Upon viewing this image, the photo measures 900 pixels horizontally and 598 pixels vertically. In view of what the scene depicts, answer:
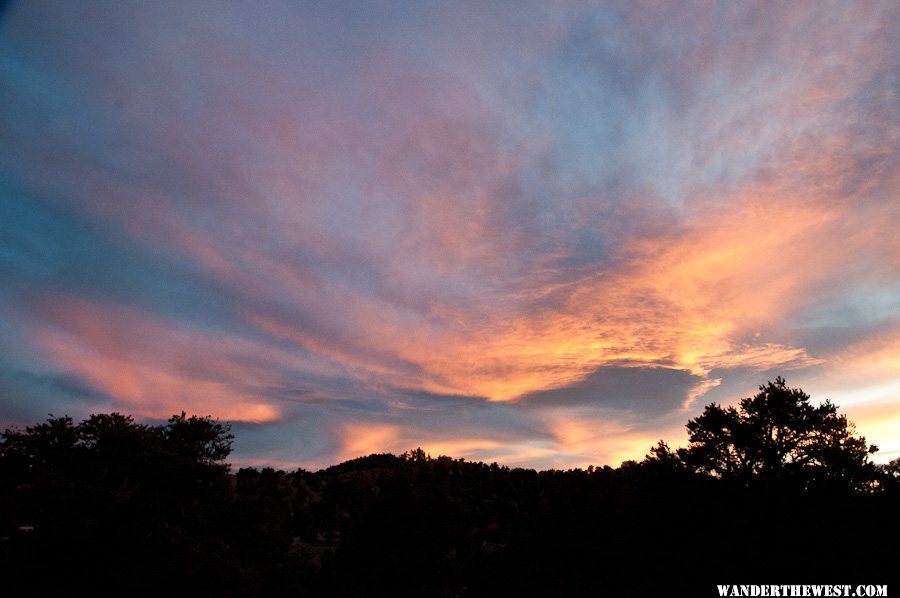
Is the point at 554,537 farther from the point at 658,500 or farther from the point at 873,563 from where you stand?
the point at 873,563

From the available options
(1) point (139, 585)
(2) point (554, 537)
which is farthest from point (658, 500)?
(1) point (139, 585)

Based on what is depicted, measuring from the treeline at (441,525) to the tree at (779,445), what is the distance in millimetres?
92

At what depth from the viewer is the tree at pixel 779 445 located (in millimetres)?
26688

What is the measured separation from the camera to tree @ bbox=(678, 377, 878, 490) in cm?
2669

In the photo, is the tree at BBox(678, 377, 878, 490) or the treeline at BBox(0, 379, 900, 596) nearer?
the treeline at BBox(0, 379, 900, 596)

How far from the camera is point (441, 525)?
2323cm

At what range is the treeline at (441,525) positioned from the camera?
17016 millimetres

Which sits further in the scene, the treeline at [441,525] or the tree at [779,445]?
the tree at [779,445]

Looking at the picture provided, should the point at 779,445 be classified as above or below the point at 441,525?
above

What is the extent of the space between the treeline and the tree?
0.30 ft

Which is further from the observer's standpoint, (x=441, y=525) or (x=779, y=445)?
(x=779, y=445)

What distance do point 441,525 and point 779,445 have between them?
2231cm

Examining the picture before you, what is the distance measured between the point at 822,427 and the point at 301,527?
4102 centimetres

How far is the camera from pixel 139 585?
53.6 ft
